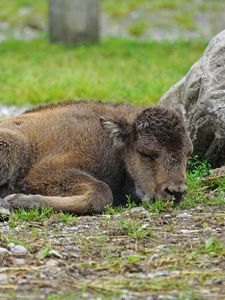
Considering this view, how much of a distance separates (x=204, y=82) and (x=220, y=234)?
140 inches

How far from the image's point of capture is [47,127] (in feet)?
34.4

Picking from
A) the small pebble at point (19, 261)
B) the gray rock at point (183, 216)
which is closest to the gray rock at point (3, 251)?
the small pebble at point (19, 261)

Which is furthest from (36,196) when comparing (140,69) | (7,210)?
(140,69)

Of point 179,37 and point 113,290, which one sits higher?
point 113,290

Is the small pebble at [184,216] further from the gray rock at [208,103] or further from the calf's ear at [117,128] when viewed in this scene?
the gray rock at [208,103]

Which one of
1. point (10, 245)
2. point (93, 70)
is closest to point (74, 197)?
point (10, 245)

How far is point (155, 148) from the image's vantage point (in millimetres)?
9922

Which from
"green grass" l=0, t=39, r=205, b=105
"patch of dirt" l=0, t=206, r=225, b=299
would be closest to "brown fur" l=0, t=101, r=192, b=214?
"patch of dirt" l=0, t=206, r=225, b=299

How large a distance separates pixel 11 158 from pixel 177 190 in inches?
71.9

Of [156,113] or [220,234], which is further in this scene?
[156,113]

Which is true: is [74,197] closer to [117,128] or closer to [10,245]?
[117,128]

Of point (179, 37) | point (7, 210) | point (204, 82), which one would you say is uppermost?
point (204, 82)

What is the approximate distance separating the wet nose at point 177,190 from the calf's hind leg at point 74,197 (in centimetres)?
64

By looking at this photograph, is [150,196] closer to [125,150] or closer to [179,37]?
[125,150]
